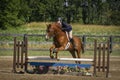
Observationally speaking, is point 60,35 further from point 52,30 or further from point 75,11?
point 75,11

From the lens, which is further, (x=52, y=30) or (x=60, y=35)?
(x=60, y=35)

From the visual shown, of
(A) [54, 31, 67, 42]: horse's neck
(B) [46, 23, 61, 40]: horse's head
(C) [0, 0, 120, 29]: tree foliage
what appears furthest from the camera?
(C) [0, 0, 120, 29]: tree foliage

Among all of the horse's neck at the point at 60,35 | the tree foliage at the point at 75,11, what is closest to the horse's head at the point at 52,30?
the horse's neck at the point at 60,35

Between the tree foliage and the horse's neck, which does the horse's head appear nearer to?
the horse's neck

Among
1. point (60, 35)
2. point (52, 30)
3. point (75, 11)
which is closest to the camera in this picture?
point (52, 30)

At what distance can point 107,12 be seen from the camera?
10444 centimetres

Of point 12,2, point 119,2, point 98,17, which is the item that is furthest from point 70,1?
point 12,2

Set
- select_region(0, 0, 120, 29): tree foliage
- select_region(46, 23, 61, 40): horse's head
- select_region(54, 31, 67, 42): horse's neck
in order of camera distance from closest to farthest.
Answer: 1. select_region(46, 23, 61, 40): horse's head
2. select_region(54, 31, 67, 42): horse's neck
3. select_region(0, 0, 120, 29): tree foliage

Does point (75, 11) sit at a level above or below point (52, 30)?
below

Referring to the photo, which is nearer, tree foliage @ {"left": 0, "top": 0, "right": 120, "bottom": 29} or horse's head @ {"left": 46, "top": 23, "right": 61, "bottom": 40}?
horse's head @ {"left": 46, "top": 23, "right": 61, "bottom": 40}

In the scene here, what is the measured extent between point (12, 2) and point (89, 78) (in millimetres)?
46807

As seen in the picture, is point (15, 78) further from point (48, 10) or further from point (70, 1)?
point (70, 1)

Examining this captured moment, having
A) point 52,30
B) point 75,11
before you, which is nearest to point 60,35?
point 52,30

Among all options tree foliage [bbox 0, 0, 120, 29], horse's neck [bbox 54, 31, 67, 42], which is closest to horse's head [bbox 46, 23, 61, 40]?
horse's neck [bbox 54, 31, 67, 42]
